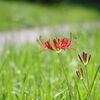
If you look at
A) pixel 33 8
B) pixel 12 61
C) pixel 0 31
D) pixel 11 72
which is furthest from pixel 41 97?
pixel 33 8

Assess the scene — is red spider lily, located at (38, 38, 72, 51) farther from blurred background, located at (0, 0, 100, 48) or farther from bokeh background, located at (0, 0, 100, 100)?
blurred background, located at (0, 0, 100, 48)

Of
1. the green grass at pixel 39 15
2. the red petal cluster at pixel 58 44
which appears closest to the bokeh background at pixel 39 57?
the green grass at pixel 39 15

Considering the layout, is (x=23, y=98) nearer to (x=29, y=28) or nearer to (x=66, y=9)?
(x=29, y=28)

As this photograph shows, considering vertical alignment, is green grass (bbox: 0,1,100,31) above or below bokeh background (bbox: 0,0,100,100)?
below

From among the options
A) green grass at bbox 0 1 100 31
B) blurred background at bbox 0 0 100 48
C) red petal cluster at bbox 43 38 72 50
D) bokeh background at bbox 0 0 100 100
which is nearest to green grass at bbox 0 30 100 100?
bokeh background at bbox 0 0 100 100

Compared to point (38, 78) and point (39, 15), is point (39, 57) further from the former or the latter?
point (39, 15)

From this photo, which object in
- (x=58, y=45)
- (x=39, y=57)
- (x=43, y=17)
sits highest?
(x=58, y=45)

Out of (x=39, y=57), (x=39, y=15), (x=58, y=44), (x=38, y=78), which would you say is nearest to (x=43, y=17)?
(x=39, y=15)

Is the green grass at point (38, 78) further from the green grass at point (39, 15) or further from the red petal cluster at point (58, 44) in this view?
the green grass at point (39, 15)
